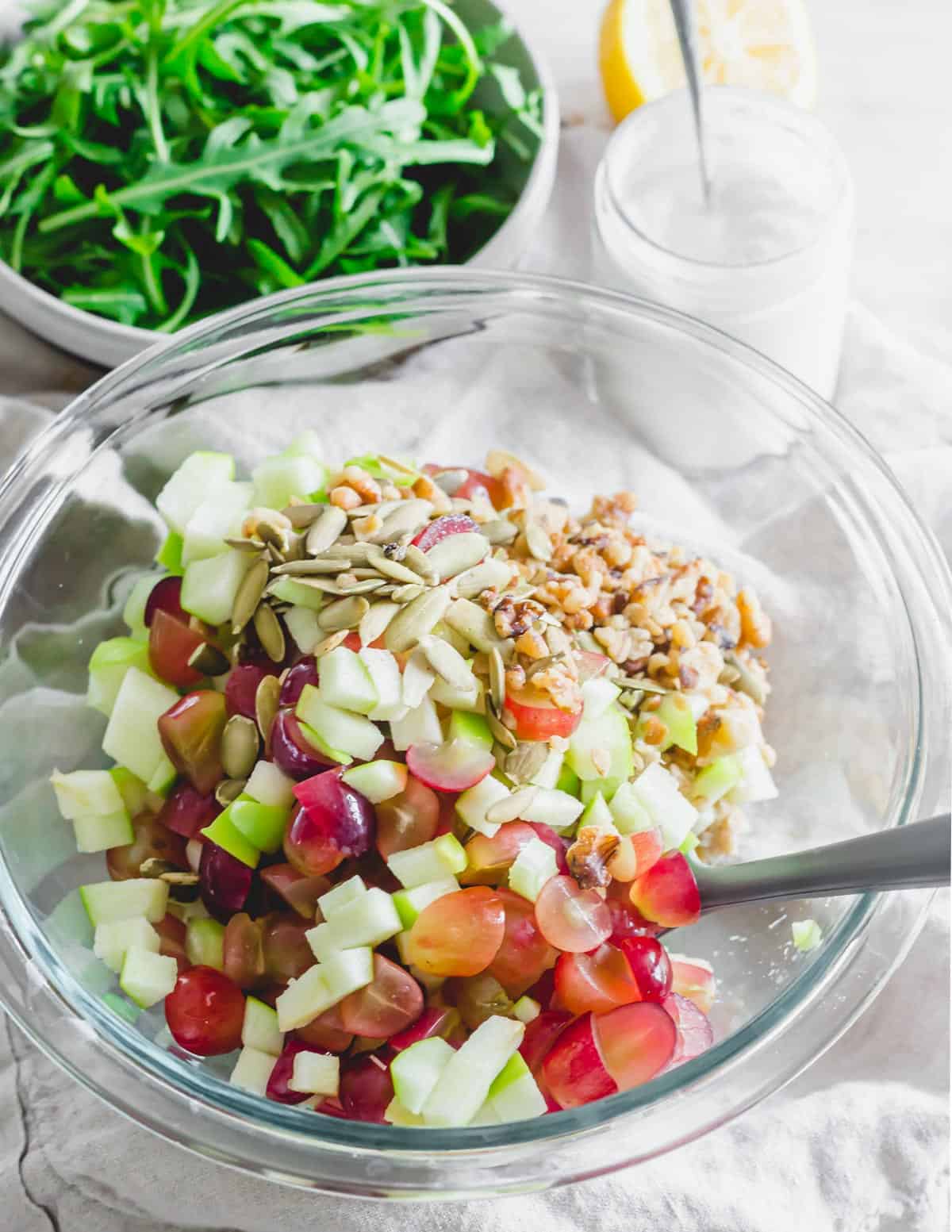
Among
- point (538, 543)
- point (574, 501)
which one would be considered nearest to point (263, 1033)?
point (538, 543)

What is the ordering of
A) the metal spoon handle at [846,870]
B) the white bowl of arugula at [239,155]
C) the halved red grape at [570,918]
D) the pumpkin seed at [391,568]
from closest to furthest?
the metal spoon handle at [846,870]
the halved red grape at [570,918]
the pumpkin seed at [391,568]
the white bowl of arugula at [239,155]

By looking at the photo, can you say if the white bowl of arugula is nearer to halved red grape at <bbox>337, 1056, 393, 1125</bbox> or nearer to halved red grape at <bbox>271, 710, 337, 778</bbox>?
halved red grape at <bbox>271, 710, 337, 778</bbox>

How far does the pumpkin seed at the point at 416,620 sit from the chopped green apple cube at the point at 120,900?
1.10ft

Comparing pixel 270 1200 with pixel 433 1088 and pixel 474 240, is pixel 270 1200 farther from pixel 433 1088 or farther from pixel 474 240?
pixel 474 240

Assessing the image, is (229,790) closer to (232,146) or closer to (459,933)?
(459,933)

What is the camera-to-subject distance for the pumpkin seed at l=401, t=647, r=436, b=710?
1213mm


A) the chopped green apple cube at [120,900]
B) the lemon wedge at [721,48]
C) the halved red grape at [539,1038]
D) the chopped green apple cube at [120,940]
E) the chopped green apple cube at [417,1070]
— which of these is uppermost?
the lemon wedge at [721,48]

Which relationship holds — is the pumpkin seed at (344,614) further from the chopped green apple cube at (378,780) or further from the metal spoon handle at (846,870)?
the metal spoon handle at (846,870)

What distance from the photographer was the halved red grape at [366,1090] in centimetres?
118

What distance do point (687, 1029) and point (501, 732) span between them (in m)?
0.31

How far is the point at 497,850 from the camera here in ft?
3.92

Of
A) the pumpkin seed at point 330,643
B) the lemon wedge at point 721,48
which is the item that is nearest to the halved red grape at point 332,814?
the pumpkin seed at point 330,643

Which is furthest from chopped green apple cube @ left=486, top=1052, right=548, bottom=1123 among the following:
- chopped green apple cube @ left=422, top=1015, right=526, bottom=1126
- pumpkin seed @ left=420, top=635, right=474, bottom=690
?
pumpkin seed @ left=420, top=635, right=474, bottom=690

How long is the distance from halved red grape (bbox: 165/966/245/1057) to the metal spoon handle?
440 millimetres
